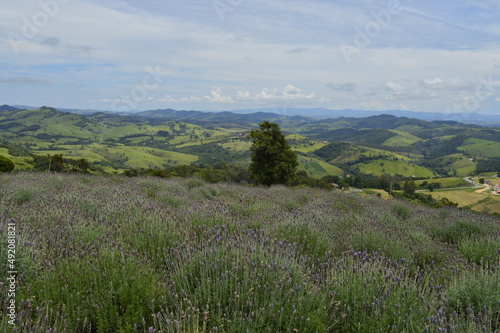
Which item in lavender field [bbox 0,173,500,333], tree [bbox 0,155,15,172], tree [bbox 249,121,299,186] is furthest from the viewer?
tree [bbox 249,121,299,186]


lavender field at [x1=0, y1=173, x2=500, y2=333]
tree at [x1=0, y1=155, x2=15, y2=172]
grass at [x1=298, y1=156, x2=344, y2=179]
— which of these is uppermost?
lavender field at [x1=0, y1=173, x2=500, y2=333]

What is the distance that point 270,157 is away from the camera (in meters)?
24.5

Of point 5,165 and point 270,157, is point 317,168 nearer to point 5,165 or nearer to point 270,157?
point 270,157

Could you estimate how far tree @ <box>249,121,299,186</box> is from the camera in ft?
78.0

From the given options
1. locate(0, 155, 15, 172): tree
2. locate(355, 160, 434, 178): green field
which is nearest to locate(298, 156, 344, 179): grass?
locate(355, 160, 434, 178): green field

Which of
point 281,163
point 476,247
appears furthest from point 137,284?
point 281,163

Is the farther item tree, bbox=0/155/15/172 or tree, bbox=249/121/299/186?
tree, bbox=249/121/299/186

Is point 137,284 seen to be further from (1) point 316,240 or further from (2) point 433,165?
(2) point 433,165

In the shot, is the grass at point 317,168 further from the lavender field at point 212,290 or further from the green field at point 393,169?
the lavender field at point 212,290

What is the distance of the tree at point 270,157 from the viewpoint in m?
23.8

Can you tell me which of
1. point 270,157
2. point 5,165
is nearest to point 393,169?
point 270,157

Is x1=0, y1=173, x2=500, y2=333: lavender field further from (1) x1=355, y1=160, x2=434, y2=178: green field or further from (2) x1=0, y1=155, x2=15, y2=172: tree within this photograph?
(1) x1=355, y1=160, x2=434, y2=178: green field

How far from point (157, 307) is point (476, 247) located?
5062mm

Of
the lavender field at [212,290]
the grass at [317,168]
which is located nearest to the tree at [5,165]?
the lavender field at [212,290]
